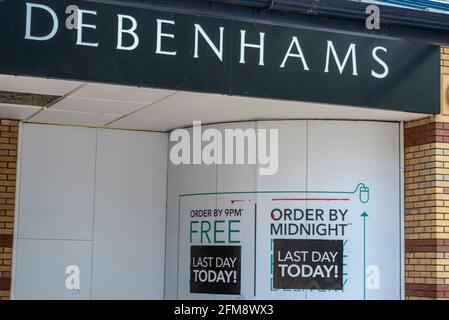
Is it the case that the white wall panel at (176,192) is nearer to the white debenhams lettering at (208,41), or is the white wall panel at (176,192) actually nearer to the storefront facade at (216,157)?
the storefront facade at (216,157)

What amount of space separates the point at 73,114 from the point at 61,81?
2090mm

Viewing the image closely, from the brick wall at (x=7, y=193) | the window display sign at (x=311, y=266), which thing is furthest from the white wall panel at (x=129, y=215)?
the window display sign at (x=311, y=266)

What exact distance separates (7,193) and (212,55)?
142 inches

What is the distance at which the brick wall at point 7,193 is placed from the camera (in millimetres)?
11109

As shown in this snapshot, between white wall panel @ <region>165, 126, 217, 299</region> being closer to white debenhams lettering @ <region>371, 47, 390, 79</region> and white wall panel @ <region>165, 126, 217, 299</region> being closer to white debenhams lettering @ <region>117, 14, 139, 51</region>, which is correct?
white debenhams lettering @ <region>371, 47, 390, 79</region>

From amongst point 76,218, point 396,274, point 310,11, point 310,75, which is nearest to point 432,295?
point 396,274

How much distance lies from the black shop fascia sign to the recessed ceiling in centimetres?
23

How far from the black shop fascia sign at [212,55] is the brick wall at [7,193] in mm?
2740

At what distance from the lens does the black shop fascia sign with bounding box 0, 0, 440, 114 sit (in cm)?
879

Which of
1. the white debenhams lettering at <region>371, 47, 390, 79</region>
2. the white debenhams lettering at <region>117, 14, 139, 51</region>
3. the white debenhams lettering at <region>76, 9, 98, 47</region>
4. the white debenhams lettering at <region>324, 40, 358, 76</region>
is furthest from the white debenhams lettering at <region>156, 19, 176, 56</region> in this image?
the white debenhams lettering at <region>371, 47, 390, 79</region>

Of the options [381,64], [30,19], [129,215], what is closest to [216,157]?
[129,215]

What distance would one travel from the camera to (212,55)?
9.43 m

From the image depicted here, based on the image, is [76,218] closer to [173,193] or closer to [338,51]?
[173,193]

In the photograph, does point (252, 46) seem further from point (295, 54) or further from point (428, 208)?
point (428, 208)
